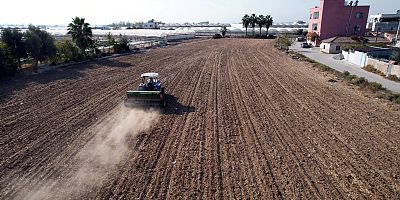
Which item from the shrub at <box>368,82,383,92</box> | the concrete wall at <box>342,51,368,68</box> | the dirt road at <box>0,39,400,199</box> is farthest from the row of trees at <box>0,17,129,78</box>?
the concrete wall at <box>342,51,368,68</box>

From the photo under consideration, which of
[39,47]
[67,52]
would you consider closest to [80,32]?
[67,52]

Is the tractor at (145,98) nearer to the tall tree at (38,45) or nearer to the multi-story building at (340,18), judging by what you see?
the tall tree at (38,45)

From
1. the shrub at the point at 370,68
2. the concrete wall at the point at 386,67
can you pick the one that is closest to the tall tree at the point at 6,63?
the concrete wall at the point at 386,67

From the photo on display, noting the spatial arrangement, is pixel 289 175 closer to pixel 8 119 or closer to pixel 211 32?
pixel 8 119

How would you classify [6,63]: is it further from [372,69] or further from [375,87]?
[372,69]

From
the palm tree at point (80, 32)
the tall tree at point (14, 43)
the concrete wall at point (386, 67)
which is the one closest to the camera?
the concrete wall at point (386, 67)

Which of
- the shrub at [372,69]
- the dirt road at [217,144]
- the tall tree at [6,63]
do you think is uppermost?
the tall tree at [6,63]

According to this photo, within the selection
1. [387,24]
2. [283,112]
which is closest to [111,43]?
[283,112]
